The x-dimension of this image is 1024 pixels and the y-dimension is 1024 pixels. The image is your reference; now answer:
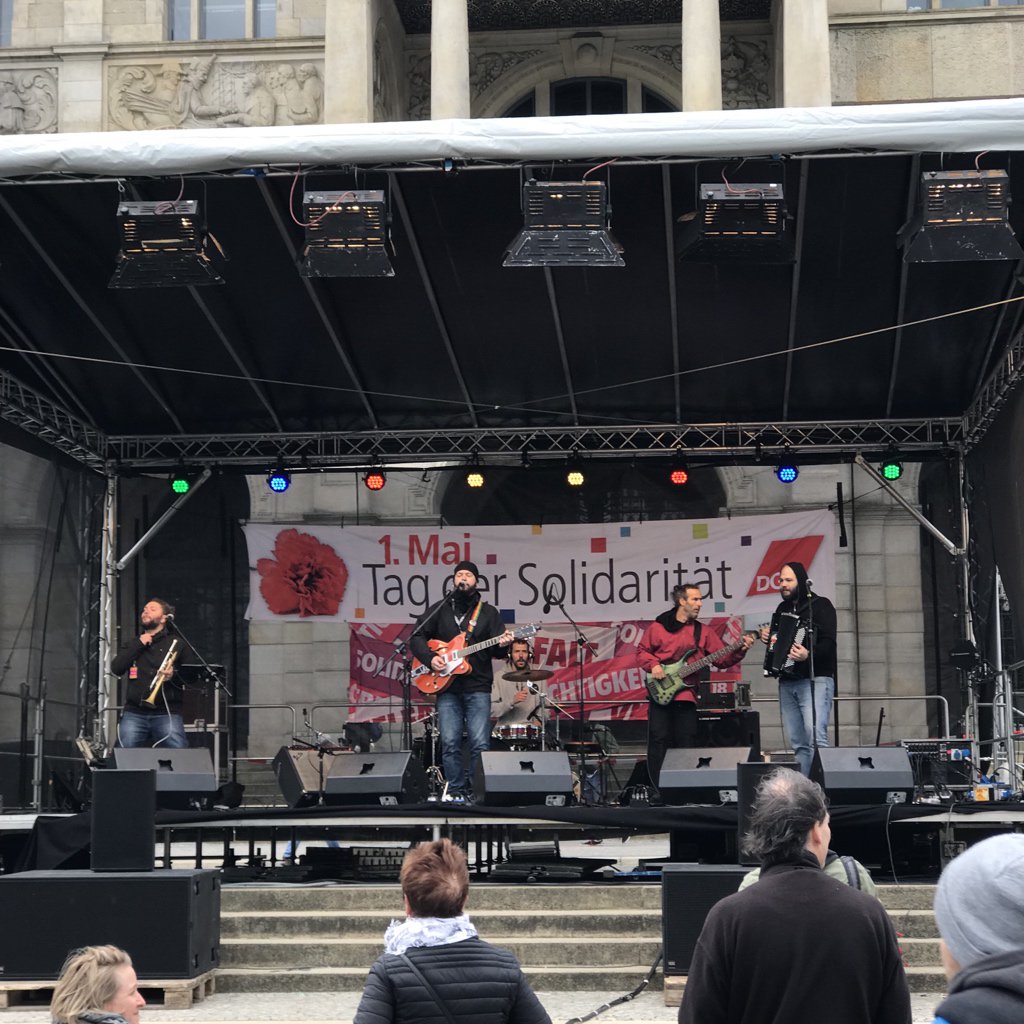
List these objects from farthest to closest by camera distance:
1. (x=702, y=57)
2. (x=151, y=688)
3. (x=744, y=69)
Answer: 1. (x=744, y=69)
2. (x=702, y=57)
3. (x=151, y=688)

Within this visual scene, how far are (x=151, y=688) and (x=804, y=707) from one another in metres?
5.29

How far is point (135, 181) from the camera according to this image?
10891 mm

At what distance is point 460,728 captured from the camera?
39.3 ft

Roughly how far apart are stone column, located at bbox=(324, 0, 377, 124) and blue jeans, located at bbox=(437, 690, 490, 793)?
13826mm

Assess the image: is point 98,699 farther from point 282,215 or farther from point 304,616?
point 282,215

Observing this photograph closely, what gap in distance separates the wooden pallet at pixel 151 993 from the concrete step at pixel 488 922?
0.92 meters

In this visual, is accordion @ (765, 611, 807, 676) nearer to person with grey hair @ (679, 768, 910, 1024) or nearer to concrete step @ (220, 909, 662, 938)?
concrete step @ (220, 909, 662, 938)

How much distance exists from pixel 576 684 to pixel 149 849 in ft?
25.0

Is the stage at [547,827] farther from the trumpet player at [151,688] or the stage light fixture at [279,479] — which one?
the stage light fixture at [279,479]

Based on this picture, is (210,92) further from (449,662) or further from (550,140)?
(550,140)

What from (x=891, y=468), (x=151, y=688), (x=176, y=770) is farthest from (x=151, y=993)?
(x=891, y=468)

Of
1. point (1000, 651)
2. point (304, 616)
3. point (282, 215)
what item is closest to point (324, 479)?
point (304, 616)

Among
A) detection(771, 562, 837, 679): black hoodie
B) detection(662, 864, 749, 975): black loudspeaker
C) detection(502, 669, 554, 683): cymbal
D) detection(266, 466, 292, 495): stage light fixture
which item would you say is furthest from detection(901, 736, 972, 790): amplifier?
detection(266, 466, 292, 495): stage light fixture

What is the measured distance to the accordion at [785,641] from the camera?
39.5 ft
